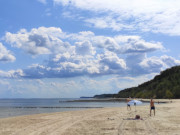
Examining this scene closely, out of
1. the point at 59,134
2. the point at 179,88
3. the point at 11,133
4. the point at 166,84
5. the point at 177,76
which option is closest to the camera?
the point at 59,134

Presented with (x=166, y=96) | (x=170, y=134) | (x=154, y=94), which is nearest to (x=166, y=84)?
(x=154, y=94)

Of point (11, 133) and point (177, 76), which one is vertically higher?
point (177, 76)

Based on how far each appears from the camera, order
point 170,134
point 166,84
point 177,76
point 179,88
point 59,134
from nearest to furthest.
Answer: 1. point 170,134
2. point 59,134
3. point 179,88
4. point 166,84
5. point 177,76

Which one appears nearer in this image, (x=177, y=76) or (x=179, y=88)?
(x=179, y=88)

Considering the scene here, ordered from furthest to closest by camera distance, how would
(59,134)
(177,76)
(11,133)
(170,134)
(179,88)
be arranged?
(177,76) < (179,88) < (11,133) < (59,134) < (170,134)

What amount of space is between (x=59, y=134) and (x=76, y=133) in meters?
1.19

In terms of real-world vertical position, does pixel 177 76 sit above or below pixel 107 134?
above

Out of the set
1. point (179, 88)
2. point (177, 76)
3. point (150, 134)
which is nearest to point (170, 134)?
point (150, 134)

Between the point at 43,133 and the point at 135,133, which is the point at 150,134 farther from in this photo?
the point at 43,133

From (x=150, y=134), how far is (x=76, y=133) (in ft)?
16.6

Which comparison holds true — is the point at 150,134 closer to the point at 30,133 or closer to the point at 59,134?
the point at 59,134

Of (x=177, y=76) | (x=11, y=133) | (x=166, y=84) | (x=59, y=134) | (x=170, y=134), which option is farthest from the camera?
(x=177, y=76)

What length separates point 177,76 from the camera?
162000 mm

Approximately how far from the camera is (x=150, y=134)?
52.5ft
